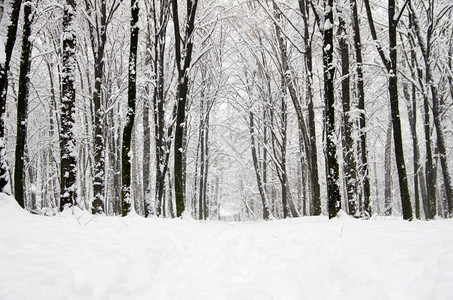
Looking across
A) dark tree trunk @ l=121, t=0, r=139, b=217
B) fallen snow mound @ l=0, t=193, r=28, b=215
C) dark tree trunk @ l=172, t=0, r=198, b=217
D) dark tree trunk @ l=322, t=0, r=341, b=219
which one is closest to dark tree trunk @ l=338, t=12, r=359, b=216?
dark tree trunk @ l=322, t=0, r=341, b=219

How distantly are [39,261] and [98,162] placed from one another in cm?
795

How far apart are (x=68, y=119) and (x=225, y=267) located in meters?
5.92

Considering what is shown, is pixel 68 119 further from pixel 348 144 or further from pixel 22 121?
pixel 348 144

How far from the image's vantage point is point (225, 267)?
4270 millimetres

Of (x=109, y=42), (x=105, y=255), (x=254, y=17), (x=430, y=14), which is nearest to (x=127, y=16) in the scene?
(x=109, y=42)

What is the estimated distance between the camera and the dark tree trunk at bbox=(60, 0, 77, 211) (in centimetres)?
736

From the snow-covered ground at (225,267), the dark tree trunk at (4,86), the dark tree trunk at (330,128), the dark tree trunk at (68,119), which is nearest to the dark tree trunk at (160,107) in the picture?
the dark tree trunk at (68,119)

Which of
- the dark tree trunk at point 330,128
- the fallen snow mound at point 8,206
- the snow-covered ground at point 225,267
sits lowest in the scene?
the snow-covered ground at point 225,267

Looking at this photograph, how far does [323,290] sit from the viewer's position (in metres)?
2.86

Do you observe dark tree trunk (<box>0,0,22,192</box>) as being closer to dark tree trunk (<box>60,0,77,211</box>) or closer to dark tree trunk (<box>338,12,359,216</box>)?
dark tree trunk (<box>60,0,77,211</box>)

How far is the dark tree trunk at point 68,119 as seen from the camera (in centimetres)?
736

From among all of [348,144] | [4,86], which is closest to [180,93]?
[4,86]

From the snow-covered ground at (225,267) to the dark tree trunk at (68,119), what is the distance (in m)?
3.32

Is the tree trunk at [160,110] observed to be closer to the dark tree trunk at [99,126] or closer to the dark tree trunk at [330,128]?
the dark tree trunk at [99,126]
